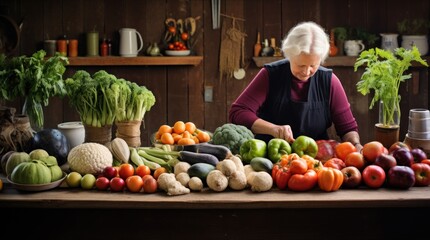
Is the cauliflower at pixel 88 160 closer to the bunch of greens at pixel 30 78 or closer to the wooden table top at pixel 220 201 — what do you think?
the wooden table top at pixel 220 201

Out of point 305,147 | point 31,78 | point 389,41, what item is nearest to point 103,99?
point 31,78

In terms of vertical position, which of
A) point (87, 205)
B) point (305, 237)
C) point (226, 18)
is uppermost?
→ point (226, 18)

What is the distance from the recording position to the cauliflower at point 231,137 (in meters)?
3.17

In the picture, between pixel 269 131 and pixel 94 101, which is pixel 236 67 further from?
pixel 94 101

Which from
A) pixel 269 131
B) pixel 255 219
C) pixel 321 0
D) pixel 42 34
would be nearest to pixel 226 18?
pixel 321 0

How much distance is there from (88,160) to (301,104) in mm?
1509

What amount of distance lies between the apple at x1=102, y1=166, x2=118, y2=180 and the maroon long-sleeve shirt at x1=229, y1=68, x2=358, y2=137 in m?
1.22

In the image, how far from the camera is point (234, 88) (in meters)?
5.66

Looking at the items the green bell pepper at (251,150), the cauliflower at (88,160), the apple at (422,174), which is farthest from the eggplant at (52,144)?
the apple at (422,174)

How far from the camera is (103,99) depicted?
3242 mm

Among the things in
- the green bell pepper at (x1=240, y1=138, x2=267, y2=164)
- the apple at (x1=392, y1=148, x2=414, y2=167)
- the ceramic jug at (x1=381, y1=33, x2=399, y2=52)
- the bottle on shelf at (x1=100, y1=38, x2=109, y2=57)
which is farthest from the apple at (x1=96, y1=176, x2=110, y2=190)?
the ceramic jug at (x1=381, y1=33, x2=399, y2=52)

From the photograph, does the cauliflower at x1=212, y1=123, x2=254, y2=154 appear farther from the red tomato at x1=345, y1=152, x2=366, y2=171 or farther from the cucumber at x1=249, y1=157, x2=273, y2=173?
the red tomato at x1=345, y1=152, x2=366, y2=171

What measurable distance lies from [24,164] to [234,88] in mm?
3238

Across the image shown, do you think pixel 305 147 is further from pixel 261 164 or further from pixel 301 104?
pixel 301 104
